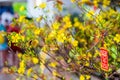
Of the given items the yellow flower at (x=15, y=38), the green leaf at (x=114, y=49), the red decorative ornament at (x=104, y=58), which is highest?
the yellow flower at (x=15, y=38)

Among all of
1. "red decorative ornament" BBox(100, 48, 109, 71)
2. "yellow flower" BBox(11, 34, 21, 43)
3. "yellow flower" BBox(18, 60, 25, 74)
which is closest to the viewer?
"red decorative ornament" BBox(100, 48, 109, 71)

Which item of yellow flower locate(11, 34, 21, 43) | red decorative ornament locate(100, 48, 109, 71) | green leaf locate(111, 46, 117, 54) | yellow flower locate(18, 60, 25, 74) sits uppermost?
yellow flower locate(11, 34, 21, 43)

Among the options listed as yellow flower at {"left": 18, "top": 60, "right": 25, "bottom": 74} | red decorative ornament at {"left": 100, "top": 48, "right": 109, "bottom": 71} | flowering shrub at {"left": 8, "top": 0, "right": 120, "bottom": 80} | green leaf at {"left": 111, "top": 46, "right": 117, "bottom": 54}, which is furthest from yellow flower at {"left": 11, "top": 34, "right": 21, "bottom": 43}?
green leaf at {"left": 111, "top": 46, "right": 117, "bottom": 54}

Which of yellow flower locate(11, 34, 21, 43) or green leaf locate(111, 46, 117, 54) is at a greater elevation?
yellow flower locate(11, 34, 21, 43)

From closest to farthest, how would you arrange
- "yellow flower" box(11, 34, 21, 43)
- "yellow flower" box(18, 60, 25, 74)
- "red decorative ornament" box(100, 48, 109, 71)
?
"red decorative ornament" box(100, 48, 109, 71)
"yellow flower" box(11, 34, 21, 43)
"yellow flower" box(18, 60, 25, 74)

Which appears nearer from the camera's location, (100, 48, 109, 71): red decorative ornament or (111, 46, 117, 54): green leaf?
(100, 48, 109, 71): red decorative ornament

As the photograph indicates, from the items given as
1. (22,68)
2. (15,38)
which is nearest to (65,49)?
(22,68)

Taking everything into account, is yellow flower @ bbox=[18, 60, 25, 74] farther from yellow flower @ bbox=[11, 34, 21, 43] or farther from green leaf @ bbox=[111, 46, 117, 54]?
green leaf @ bbox=[111, 46, 117, 54]

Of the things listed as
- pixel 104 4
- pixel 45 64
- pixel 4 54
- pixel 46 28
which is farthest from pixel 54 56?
pixel 4 54

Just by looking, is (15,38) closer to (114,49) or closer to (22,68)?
(22,68)

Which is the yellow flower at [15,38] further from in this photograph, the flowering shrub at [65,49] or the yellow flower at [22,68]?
the yellow flower at [22,68]

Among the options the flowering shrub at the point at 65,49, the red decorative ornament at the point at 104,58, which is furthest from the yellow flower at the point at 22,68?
the red decorative ornament at the point at 104,58
